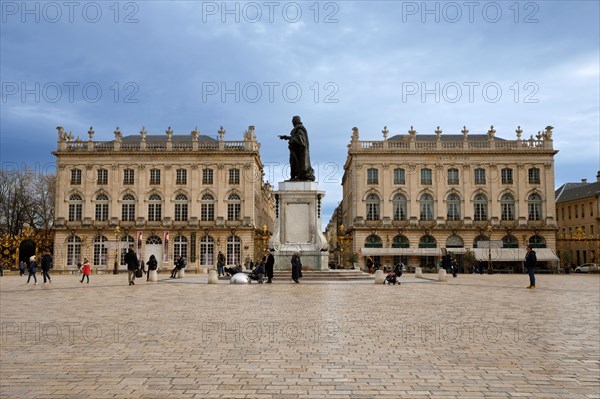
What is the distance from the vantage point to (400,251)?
62344 millimetres

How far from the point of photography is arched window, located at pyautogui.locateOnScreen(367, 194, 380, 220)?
214ft

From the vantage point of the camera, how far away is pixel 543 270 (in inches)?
2340

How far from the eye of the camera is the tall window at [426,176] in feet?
214

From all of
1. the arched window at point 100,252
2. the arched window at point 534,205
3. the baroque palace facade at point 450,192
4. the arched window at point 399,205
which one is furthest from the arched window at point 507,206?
the arched window at point 100,252

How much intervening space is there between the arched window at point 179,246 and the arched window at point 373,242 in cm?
2066

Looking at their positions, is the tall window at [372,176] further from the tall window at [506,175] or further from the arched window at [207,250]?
the arched window at [207,250]

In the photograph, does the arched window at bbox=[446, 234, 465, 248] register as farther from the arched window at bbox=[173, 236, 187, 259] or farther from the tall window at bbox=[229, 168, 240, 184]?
the arched window at bbox=[173, 236, 187, 259]

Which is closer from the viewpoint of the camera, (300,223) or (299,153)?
(300,223)

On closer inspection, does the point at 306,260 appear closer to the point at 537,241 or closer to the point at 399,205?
the point at 399,205

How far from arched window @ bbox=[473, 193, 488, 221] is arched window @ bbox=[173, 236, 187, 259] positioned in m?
33.3

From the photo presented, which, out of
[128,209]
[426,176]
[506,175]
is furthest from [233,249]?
[506,175]

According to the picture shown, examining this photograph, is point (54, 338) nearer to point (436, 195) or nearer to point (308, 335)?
point (308, 335)

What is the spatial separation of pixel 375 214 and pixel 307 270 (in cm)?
3930

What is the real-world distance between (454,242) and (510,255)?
247 inches
